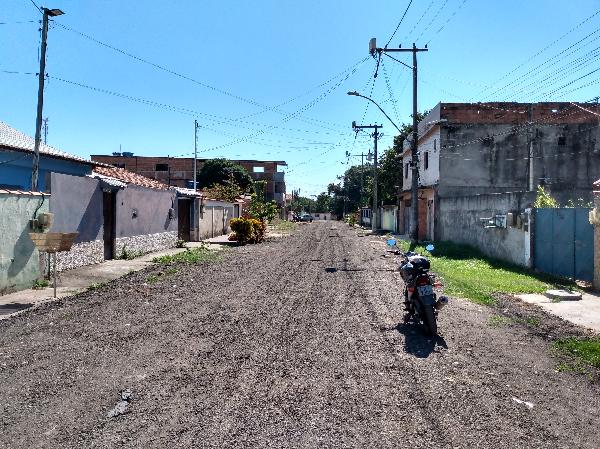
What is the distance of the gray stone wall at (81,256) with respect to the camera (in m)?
14.4

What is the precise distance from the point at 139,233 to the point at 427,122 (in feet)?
67.3

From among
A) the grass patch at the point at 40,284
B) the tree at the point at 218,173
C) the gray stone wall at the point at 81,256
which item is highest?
the tree at the point at 218,173

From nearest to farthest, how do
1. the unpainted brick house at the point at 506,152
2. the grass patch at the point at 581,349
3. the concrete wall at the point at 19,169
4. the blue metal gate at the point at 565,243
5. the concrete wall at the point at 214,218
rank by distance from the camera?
the grass patch at the point at 581,349
the blue metal gate at the point at 565,243
the concrete wall at the point at 19,169
the unpainted brick house at the point at 506,152
the concrete wall at the point at 214,218

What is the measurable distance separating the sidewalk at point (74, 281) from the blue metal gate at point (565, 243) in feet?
37.7

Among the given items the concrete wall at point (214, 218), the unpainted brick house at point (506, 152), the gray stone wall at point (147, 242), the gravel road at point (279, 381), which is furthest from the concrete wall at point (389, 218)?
the gravel road at point (279, 381)

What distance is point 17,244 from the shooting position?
11344mm

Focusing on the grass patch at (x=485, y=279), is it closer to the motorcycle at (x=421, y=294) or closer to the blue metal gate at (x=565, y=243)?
the blue metal gate at (x=565, y=243)

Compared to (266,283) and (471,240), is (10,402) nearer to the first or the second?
(266,283)

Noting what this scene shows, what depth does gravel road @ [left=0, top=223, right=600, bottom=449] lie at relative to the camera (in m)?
4.16

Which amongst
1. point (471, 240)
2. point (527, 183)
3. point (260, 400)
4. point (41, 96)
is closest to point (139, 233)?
point (41, 96)

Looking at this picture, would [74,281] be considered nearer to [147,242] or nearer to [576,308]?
[147,242]

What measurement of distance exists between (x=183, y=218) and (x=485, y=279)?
1887cm

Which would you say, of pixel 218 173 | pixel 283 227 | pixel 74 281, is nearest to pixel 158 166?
pixel 218 173

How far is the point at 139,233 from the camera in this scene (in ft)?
67.4
